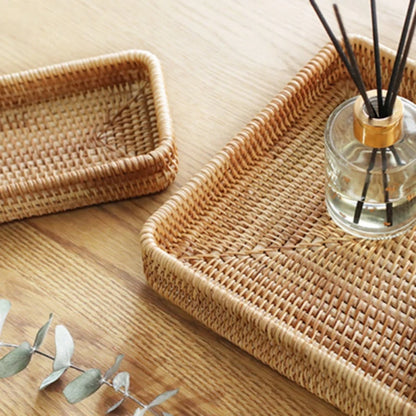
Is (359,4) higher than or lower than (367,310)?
higher

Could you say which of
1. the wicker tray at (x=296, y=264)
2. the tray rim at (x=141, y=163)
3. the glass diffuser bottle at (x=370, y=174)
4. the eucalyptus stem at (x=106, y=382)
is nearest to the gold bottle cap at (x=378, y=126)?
the glass diffuser bottle at (x=370, y=174)

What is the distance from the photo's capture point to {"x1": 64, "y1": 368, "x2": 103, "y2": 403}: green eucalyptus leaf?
28.6 inches

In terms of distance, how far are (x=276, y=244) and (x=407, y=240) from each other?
153mm

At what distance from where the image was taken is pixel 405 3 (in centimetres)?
105

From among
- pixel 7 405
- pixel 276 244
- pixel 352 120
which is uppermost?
pixel 352 120

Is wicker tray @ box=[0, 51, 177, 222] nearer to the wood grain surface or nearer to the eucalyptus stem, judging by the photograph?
the wood grain surface

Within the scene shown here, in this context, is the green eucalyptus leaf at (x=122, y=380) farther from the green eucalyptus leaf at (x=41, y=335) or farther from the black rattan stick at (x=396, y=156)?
the black rattan stick at (x=396, y=156)

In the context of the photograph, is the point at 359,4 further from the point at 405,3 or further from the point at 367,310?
the point at 367,310

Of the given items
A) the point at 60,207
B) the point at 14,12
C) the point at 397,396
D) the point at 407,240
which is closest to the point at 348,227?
the point at 407,240

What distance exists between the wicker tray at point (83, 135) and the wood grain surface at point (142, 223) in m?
0.04

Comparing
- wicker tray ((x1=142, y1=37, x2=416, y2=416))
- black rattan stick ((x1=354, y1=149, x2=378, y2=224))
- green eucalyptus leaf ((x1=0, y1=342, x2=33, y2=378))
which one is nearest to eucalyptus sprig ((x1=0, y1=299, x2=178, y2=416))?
green eucalyptus leaf ((x1=0, y1=342, x2=33, y2=378))

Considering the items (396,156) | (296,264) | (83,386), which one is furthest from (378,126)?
(83,386)

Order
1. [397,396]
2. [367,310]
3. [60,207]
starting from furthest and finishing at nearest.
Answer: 1. [60,207]
2. [367,310]
3. [397,396]

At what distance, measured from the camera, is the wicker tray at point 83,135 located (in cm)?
87
